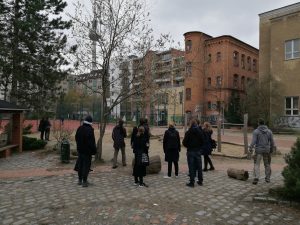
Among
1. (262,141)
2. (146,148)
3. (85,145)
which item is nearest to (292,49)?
(262,141)

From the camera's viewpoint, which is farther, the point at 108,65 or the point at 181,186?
the point at 108,65

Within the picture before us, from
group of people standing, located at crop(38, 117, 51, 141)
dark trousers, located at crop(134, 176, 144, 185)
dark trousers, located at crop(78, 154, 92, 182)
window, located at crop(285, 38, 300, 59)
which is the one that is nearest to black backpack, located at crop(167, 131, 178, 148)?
dark trousers, located at crop(134, 176, 144, 185)

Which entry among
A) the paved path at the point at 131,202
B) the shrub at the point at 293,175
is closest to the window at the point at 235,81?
the paved path at the point at 131,202

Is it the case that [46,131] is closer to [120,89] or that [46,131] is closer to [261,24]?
[120,89]

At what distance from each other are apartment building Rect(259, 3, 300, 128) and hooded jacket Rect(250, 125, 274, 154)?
2454 centimetres

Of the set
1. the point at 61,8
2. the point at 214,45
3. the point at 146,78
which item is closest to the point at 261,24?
the point at 214,45

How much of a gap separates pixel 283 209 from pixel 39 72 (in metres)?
19.3

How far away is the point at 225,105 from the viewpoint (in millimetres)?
50062

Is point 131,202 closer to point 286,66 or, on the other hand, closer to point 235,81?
point 286,66

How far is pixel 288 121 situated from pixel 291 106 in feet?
5.19

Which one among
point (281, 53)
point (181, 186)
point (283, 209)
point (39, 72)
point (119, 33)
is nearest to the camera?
point (283, 209)

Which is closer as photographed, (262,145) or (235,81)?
(262,145)

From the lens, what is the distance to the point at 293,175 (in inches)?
286

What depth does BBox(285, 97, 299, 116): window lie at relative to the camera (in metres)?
33.6
